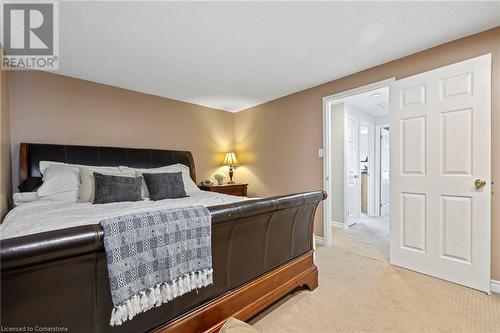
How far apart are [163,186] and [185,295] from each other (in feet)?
Result: 5.42

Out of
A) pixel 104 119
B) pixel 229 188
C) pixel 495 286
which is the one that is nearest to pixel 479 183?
pixel 495 286

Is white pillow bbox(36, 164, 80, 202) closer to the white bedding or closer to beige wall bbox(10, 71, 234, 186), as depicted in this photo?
the white bedding

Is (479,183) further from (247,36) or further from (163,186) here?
(163,186)

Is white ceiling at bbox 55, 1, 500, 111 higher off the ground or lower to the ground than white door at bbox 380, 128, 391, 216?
higher

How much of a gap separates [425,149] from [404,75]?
2.84 feet

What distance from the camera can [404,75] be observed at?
254 cm

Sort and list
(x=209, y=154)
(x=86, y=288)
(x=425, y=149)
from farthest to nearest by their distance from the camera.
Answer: (x=209, y=154) → (x=425, y=149) → (x=86, y=288)

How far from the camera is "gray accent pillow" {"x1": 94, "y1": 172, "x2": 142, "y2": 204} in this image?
2.27m

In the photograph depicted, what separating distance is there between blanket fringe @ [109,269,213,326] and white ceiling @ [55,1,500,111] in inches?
72.9

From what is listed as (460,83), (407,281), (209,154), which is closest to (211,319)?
(407,281)

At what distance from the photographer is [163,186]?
2686 mm

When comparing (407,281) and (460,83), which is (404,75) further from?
(407,281)

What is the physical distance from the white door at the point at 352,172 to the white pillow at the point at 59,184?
4192 millimetres

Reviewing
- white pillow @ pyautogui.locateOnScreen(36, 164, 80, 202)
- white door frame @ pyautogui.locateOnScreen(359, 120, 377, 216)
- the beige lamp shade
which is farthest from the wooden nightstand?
white door frame @ pyautogui.locateOnScreen(359, 120, 377, 216)
